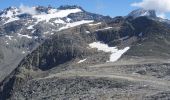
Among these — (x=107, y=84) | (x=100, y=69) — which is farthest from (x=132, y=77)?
(x=100, y=69)

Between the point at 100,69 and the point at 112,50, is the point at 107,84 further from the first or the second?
the point at 112,50

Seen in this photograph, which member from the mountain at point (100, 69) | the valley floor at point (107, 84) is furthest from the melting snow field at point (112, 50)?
the valley floor at point (107, 84)

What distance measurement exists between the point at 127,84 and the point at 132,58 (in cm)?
4658

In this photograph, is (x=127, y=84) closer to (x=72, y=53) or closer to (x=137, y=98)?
(x=137, y=98)

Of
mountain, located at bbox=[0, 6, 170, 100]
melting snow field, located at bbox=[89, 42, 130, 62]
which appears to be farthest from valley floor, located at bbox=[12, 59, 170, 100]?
melting snow field, located at bbox=[89, 42, 130, 62]

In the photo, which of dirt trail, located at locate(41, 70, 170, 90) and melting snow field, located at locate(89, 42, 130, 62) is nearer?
dirt trail, located at locate(41, 70, 170, 90)

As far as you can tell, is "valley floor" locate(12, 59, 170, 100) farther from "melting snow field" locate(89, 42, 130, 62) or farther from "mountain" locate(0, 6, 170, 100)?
"melting snow field" locate(89, 42, 130, 62)

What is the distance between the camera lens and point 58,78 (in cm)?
12362

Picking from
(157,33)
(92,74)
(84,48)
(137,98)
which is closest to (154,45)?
(157,33)

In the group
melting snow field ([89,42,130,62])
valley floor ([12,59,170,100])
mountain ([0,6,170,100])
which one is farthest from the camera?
melting snow field ([89,42,130,62])

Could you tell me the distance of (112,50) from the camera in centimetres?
17375

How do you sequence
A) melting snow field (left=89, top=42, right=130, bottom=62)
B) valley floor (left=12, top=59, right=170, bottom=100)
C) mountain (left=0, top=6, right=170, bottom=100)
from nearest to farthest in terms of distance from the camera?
1. valley floor (left=12, top=59, right=170, bottom=100)
2. mountain (left=0, top=6, right=170, bottom=100)
3. melting snow field (left=89, top=42, right=130, bottom=62)

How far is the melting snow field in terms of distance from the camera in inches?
6226

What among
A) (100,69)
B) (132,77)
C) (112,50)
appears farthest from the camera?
→ (112,50)
